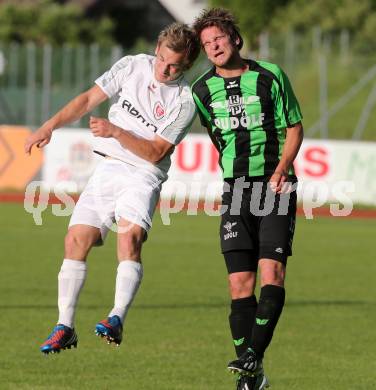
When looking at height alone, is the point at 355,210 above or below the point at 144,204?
below

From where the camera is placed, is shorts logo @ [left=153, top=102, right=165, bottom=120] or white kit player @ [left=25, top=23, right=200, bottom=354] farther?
shorts logo @ [left=153, top=102, right=165, bottom=120]

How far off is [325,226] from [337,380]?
612 inches

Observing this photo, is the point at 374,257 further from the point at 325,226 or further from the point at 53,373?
the point at 53,373

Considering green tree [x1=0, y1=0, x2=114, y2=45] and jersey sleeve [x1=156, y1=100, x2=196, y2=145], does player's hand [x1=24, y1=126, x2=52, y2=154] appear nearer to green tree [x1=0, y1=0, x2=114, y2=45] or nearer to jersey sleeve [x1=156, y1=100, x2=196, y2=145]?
jersey sleeve [x1=156, y1=100, x2=196, y2=145]

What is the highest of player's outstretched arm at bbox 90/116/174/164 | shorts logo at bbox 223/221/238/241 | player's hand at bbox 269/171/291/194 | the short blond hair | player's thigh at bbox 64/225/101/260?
the short blond hair

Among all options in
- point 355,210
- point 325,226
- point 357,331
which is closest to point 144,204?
point 357,331

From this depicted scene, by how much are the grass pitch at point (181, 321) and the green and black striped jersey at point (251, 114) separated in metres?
1.85

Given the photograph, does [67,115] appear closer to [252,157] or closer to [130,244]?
[130,244]

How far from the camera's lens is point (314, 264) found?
63.0 ft

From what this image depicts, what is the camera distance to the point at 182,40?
8.78 meters

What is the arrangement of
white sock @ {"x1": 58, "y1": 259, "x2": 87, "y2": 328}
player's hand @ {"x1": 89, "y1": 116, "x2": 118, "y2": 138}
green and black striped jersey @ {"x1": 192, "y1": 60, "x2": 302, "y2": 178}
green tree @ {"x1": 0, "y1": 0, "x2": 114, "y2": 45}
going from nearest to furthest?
1. player's hand @ {"x1": 89, "y1": 116, "x2": 118, "y2": 138}
2. green and black striped jersey @ {"x1": 192, "y1": 60, "x2": 302, "y2": 178}
3. white sock @ {"x1": 58, "y1": 259, "x2": 87, "y2": 328}
4. green tree @ {"x1": 0, "y1": 0, "x2": 114, "y2": 45}

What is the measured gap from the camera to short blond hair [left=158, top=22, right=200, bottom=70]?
8781 millimetres

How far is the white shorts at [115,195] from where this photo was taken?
8.95 metres

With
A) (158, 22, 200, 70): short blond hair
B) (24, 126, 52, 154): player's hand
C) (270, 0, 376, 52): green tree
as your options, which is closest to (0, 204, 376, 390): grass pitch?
(24, 126, 52, 154): player's hand
